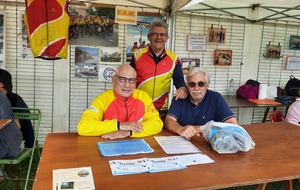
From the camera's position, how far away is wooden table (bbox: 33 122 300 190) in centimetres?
114

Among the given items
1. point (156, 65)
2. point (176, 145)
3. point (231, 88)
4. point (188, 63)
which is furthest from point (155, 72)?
point (231, 88)

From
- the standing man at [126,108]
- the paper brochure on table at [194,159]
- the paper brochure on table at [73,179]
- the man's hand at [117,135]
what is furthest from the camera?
the standing man at [126,108]

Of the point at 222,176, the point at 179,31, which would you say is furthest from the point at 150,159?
the point at 179,31

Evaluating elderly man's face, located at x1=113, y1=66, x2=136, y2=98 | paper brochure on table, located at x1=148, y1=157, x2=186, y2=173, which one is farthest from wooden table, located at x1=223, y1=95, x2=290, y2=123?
paper brochure on table, located at x1=148, y1=157, x2=186, y2=173

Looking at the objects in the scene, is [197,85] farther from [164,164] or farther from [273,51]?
[273,51]

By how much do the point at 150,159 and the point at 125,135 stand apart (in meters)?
0.40

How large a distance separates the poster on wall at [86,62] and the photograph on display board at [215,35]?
159cm

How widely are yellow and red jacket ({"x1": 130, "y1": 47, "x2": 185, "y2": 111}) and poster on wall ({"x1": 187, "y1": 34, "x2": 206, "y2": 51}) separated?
1.32 m

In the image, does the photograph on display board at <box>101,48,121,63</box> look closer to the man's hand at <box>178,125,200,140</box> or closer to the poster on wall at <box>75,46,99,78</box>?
the poster on wall at <box>75,46,99,78</box>

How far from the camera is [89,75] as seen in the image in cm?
343

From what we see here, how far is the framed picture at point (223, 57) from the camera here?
390cm

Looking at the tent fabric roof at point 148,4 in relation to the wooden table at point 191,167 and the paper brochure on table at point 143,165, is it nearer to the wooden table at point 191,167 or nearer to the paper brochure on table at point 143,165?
the wooden table at point 191,167

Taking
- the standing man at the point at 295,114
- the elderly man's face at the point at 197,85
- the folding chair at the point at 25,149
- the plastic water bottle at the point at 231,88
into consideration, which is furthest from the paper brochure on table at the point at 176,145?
the plastic water bottle at the point at 231,88

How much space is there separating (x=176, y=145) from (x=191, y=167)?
0.32m
